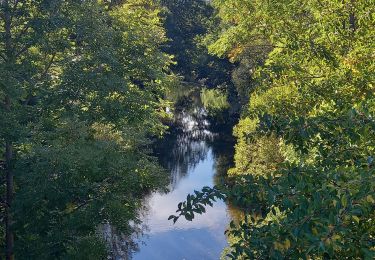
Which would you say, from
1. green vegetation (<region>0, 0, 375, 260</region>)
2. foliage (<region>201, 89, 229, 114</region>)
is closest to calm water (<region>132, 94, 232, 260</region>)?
foliage (<region>201, 89, 229, 114</region>)

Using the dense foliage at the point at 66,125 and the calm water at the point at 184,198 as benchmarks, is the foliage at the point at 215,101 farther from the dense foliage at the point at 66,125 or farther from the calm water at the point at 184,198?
the dense foliage at the point at 66,125

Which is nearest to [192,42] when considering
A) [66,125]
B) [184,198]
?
[184,198]

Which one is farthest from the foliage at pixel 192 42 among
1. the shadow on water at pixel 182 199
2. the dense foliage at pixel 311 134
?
the dense foliage at pixel 311 134

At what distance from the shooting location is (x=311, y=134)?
5043 millimetres

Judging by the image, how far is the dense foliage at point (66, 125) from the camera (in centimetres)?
1106

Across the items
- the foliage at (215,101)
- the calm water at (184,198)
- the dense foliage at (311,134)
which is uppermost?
the foliage at (215,101)

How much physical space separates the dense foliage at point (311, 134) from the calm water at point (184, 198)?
30.2 feet

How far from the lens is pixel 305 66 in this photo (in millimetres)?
11477

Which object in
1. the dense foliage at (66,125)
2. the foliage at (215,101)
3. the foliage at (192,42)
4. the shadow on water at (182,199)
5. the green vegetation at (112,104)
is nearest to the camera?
the green vegetation at (112,104)

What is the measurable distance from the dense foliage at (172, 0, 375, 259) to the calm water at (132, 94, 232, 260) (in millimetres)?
9210

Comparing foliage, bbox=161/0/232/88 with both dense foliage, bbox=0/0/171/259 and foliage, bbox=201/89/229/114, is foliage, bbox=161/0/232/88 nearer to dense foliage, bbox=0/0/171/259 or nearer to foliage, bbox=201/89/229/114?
foliage, bbox=201/89/229/114

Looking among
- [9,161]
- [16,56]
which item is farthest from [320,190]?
[16,56]

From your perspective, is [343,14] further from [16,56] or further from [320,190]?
[16,56]

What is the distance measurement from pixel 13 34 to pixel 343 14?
1000cm
